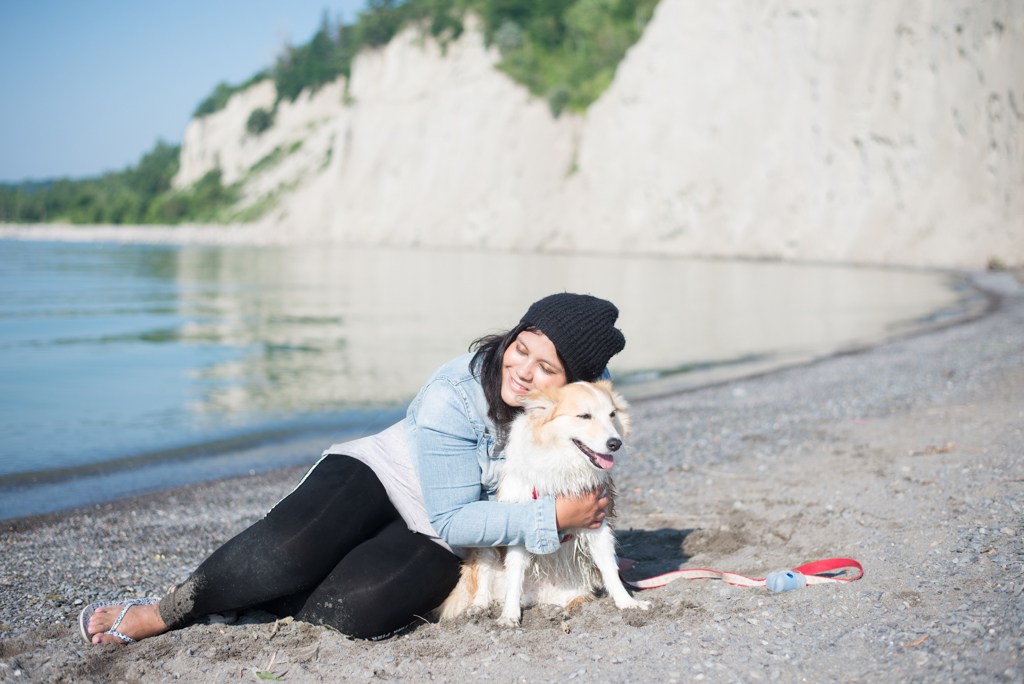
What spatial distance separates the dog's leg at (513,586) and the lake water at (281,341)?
4.20 feet

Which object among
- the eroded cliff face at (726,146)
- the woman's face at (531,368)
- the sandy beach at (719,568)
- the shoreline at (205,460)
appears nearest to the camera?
the sandy beach at (719,568)

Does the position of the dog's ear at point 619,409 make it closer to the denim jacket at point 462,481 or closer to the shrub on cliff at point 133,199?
the denim jacket at point 462,481

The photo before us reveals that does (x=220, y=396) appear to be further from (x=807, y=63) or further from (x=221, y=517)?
(x=807, y=63)

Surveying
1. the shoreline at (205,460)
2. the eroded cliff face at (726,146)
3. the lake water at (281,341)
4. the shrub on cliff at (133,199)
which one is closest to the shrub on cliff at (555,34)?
the eroded cliff face at (726,146)

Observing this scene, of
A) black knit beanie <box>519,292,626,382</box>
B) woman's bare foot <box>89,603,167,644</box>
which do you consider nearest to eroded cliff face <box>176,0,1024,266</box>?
black knit beanie <box>519,292,626,382</box>

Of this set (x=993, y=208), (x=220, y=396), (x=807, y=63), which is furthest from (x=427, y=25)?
(x=220, y=396)

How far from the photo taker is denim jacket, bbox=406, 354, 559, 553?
3049 millimetres

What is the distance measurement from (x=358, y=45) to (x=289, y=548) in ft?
239

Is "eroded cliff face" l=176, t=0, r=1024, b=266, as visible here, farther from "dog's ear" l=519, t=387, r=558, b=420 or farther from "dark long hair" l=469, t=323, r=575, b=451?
"dog's ear" l=519, t=387, r=558, b=420

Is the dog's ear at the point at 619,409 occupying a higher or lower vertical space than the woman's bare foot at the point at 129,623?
higher

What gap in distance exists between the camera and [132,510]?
18.3ft

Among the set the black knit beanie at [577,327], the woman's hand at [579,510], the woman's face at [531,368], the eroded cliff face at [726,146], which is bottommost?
the woman's hand at [579,510]

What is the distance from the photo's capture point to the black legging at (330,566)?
10.2 ft

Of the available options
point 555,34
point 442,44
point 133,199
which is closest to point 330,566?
point 555,34
